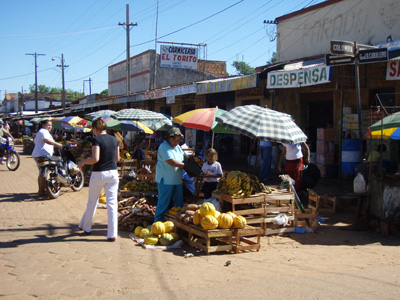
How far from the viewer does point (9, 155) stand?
1653 centimetres

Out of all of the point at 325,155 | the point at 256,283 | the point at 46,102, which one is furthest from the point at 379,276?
the point at 46,102

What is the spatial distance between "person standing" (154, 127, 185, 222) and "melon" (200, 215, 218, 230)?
119 centimetres

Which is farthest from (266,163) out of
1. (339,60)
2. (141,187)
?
(141,187)

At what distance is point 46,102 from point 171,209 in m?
75.1

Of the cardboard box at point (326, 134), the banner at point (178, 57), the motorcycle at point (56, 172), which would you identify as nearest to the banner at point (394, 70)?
the cardboard box at point (326, 134)

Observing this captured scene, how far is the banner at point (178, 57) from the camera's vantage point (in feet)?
96.5

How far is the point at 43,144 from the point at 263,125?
17.9 feet

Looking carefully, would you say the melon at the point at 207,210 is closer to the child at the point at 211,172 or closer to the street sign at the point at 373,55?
the child at the point at 211,172

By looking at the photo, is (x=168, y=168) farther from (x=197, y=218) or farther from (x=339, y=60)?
(x=339, y=60)

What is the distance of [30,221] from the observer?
744cm

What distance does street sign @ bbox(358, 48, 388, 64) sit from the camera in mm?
7884

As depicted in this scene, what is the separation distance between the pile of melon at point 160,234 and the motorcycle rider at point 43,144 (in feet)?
13.9

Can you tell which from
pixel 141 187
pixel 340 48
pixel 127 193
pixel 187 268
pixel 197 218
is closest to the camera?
pixel 187 268

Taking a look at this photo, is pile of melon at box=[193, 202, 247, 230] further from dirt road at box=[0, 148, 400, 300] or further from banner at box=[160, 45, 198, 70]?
banner at box=[160, 45, 198, 70]
